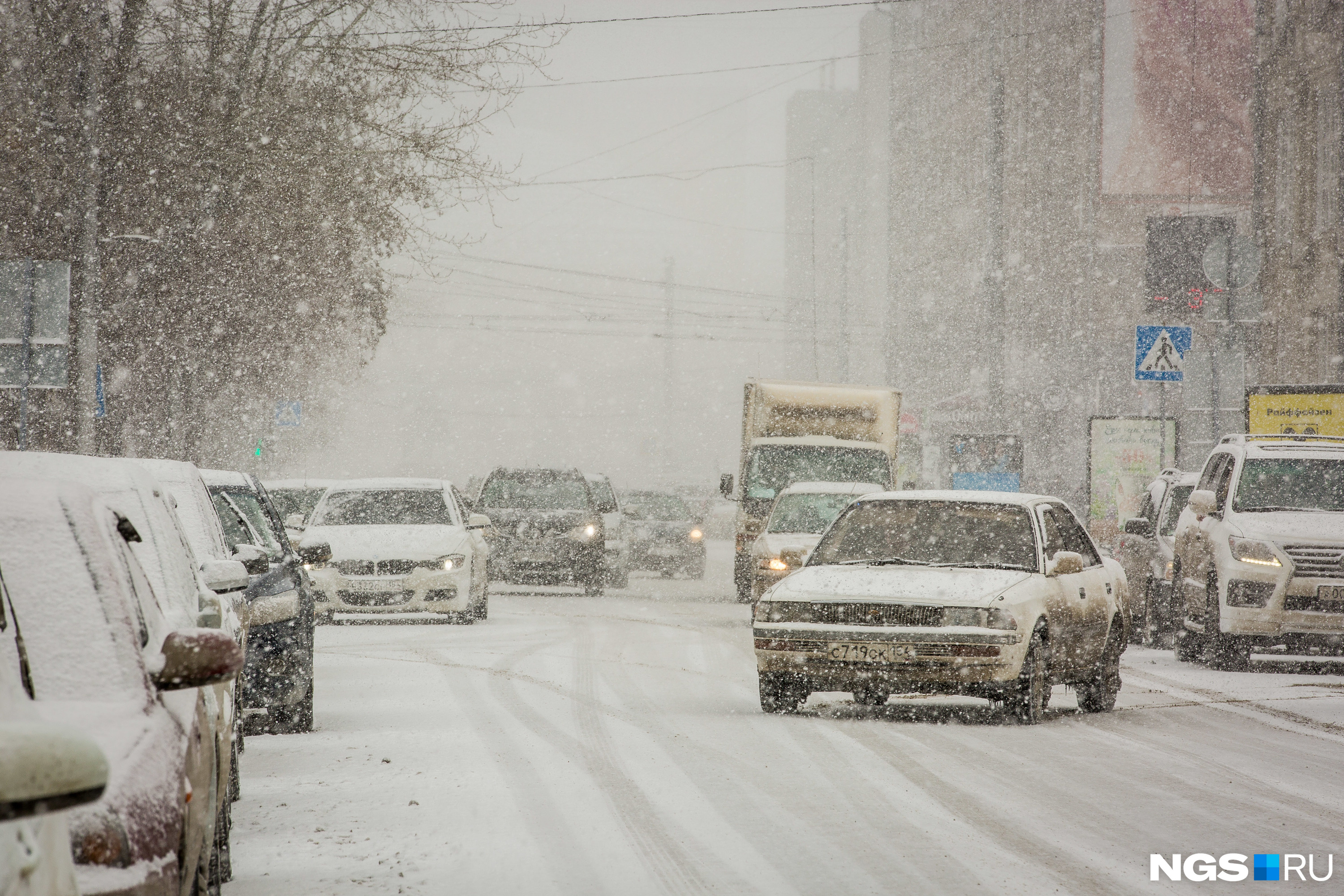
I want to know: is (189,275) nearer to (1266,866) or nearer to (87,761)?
(1266,866)

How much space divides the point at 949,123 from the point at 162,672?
7179 cm

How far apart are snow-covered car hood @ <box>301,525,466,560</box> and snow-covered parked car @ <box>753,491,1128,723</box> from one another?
7669 millimetres

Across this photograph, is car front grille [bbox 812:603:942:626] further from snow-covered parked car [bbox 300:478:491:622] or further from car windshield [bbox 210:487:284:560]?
snow-covered parked car [bbox 300:478:491:622]

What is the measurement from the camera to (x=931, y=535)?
12.6 m

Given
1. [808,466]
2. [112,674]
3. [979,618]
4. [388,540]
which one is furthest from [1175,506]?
[112,674]

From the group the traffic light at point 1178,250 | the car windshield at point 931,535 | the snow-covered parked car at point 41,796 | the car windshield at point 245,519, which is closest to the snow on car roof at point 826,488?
the car windshield at point 931,535

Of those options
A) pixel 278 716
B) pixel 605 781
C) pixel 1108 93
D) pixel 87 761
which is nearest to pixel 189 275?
pixel 278 716

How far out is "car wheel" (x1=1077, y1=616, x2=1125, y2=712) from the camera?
12.3 meters

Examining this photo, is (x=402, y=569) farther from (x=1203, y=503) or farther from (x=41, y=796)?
(x=41, y=796)

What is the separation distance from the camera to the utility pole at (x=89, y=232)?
1886 cm

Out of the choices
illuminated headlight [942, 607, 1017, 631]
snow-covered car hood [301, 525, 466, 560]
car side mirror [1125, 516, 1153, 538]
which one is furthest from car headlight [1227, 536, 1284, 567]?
snow-covered car hood [301, 525, 466, 560]

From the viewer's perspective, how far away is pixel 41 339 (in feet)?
56.9

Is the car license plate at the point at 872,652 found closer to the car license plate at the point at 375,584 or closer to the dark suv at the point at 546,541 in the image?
the car license plate at the point at 375,584

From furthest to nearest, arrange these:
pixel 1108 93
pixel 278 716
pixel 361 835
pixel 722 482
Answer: pixel 1108 93, pixel 722 482, pixel 278 716, pixel 361 835
